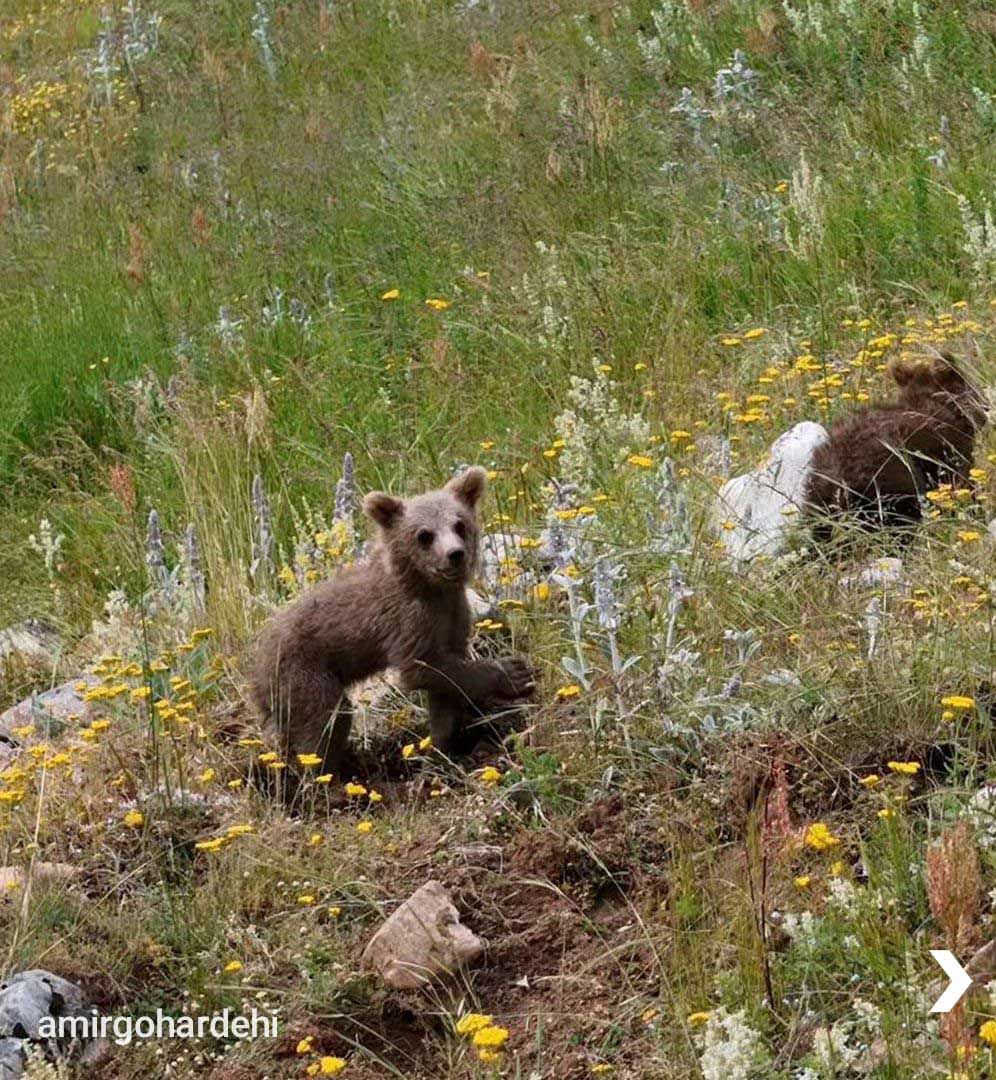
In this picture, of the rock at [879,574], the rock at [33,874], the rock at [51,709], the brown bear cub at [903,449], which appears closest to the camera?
the rock at [33,874]

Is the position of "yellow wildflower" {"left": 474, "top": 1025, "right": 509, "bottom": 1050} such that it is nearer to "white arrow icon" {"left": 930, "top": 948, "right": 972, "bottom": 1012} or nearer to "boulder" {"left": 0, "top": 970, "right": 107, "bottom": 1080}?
"white arrow icon" {"left": 930, "top": 948, "right": 972, "bottom": 1012}

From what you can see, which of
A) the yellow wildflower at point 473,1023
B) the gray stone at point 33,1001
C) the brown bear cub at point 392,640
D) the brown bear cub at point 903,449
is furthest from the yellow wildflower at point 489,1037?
the brown bear cub at point 903,449

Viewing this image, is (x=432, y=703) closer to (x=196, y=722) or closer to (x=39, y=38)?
(x=196, y=722)

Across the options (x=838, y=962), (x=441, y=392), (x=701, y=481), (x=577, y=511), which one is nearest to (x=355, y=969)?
(x=838, y=962)

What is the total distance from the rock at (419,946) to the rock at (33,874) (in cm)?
95

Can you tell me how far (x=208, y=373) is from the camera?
995 cm

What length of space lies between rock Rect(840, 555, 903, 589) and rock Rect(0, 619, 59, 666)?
10.8ft

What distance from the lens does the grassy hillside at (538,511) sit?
4.24 meters

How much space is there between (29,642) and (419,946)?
3.72m

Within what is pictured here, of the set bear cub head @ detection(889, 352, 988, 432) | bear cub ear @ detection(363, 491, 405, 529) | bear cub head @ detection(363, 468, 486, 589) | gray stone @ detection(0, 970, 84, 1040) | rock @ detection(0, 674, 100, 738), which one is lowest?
rock @ detection(0, 674, 100, 738)

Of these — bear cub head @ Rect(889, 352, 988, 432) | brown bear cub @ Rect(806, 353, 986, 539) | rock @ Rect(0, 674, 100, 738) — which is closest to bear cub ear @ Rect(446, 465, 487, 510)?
brown bear cub @ Rect(806, 353, 986, 539)

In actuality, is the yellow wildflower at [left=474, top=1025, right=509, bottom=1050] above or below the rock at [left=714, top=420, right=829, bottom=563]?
above

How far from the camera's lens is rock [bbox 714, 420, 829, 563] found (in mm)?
5883

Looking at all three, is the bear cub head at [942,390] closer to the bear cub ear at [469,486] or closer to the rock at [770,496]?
the rock at [770,496]
